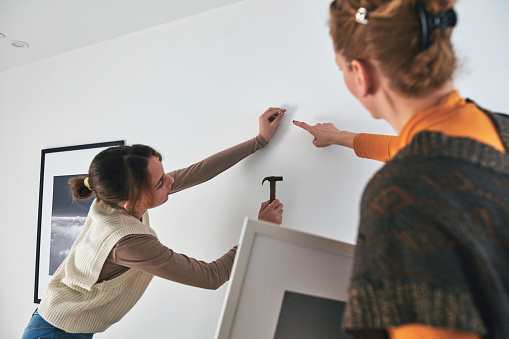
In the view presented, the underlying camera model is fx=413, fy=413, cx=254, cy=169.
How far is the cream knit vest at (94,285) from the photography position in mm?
1431

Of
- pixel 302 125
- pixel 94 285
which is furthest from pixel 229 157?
pixel 94 285

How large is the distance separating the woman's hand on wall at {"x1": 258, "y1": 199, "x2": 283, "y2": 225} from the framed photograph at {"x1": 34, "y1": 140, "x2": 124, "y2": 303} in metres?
1.29

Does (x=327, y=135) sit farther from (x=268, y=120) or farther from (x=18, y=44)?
(x=18, y=44)

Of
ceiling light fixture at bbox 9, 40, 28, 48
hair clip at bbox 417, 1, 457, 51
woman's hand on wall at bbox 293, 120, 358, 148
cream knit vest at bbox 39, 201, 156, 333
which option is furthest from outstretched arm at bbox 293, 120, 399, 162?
ceiling light fixture at bbox 9, 40, 28, 48

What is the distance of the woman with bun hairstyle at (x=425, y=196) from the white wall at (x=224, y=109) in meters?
0.47

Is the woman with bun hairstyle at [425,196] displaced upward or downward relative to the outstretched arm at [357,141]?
downward

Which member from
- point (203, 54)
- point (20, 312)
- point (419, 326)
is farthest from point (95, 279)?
point (20, 312)

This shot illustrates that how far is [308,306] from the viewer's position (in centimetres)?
90

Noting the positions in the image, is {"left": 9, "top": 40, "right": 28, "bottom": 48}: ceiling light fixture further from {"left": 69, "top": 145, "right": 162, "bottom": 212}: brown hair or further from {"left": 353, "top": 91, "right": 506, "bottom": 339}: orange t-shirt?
{"left": 353, "top": 91, "right": 506, "bottom": 339}: orange t-shirt

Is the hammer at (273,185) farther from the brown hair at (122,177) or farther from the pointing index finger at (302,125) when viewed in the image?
the brown hair at (122,177)

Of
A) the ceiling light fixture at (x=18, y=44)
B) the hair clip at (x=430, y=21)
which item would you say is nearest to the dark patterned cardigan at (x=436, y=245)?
the hair clip at (x=430, y=21)

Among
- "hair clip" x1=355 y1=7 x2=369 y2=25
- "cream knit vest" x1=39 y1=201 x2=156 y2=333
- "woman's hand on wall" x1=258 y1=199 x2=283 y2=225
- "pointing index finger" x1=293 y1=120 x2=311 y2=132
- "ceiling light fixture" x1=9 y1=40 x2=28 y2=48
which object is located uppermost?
"ceiling light fixture" x1=9 y1=40 x2=28 y2=48

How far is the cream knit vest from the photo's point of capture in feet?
4.69

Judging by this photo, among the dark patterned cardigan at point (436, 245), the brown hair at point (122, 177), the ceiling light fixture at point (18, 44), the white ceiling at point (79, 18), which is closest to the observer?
the dark patterned cardigan at point (436, 245)
